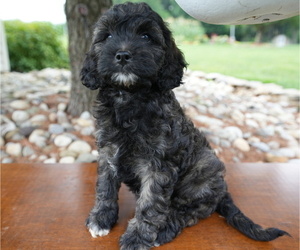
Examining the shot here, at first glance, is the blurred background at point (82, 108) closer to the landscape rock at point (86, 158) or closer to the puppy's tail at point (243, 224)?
the landscape rock at point (86, 158)

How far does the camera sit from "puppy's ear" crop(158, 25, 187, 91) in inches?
75.2

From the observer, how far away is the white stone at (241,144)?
4434mm

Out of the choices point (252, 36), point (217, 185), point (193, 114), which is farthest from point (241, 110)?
point (252, 36)

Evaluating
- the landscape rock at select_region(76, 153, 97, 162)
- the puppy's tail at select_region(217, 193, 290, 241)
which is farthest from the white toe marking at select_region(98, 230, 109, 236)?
the landscape rock at select_region(76, 153, 97, 162)

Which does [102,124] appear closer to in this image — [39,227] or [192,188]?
[192,188]

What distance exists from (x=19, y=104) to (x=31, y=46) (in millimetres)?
3995

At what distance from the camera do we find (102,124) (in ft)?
6.68

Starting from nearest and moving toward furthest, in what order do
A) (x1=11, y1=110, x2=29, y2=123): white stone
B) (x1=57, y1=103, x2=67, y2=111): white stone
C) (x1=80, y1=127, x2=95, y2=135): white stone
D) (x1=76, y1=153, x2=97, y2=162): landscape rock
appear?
1. (x1=76, y1=153, x2=97, y2=162): landscape rock
2. (x1=80, y1=127, x2=95, y2=135): white stone
3. (x1=11, y1=110, x2=29, y2=123): white stone
4. (x1=57, y1=103, x2=67, y2=111): white stone

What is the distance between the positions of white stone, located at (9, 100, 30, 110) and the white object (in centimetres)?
385

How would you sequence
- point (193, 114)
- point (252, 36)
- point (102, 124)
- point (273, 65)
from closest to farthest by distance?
point (102, 124) < point (193, 114) < point (273, 65) < point (252, 36)

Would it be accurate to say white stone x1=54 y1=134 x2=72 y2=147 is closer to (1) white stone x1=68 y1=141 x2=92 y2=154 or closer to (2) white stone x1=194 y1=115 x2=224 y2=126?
(1) white stone x1=68 y1=141 x2=92 y2=154

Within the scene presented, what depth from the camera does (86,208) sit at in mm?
2492

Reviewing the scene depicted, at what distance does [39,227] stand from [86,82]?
969mm

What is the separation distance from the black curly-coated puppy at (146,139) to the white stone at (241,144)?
226 cm
